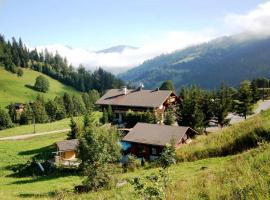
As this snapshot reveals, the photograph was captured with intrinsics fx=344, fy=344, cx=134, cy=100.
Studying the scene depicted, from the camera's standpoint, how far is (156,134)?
5647cm

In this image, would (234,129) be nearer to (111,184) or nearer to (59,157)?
(111,184)

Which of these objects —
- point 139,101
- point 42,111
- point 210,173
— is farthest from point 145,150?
point 42,111

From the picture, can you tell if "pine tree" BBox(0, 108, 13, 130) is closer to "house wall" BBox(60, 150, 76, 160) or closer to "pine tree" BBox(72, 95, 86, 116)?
"pine tree" BBox(72, 95, 86, 116)

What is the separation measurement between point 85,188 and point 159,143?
25819 mm

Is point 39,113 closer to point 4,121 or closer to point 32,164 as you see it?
point 4,121

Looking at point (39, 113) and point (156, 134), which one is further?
point (39, 113)

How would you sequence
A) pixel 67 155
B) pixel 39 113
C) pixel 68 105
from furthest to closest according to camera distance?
pixel 68 105 → pixel 39 113 → pixel 67 155

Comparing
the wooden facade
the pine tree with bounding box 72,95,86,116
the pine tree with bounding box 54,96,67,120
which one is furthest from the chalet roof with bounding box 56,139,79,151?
the pine tree with bounding box 72,95,86,116

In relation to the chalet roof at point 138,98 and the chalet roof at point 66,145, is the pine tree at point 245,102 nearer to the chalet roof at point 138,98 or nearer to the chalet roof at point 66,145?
the chalet roof at point 138,98

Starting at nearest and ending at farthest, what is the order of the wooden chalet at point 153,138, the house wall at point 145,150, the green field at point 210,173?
the green field at point 210,173 → the wooden chalet at point 153,138 → the house wall at point 145,150

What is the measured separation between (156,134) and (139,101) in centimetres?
3157

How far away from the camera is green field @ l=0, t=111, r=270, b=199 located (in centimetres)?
951

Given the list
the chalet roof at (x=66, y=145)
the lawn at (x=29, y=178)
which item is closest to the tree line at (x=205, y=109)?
the chalet roof at (x=66, y=145)

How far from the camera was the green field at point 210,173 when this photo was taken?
9514 millimetres
